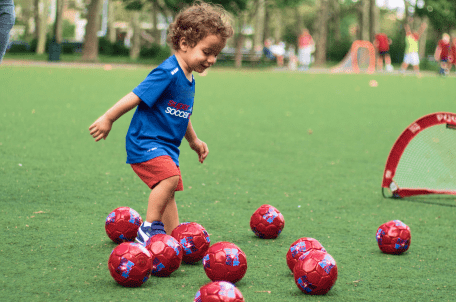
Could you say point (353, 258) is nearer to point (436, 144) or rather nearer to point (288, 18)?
point (436, 144)

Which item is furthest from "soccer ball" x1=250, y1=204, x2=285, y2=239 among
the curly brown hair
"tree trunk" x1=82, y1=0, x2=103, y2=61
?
"tree trunk" x1=82, y1=0, x2=103, y2=61

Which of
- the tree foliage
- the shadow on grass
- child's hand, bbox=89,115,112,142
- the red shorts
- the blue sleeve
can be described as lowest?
the shadow on grass

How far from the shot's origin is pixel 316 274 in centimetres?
310

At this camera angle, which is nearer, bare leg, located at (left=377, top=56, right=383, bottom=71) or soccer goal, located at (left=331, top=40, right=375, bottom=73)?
soccer goal, located at (left=331, top=40, right=375, bottom=73)

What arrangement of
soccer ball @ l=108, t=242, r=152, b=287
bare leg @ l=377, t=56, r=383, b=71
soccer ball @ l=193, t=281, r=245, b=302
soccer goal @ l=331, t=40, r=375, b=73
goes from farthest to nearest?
bare leg @ l=377, t=56, r=383, b=71
soccer goal @ l=331, t=40, r=375, b=73
soccer ball @ l=108, t=242, r=152, b=287
soccer ball @ l=193, t=281, r=245, b=302

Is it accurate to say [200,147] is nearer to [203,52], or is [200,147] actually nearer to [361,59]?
[203,52]

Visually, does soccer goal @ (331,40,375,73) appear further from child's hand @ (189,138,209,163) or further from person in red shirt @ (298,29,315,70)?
child's hand @ (189,138,209,163)

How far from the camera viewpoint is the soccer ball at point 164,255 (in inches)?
129

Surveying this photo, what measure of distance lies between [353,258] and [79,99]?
10.7 meters

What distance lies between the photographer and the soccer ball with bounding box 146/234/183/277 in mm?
3285

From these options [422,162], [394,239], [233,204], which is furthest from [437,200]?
[233,204]

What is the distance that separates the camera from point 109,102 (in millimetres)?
12992

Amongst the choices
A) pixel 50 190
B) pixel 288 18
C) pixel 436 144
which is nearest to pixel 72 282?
pixel 50 190

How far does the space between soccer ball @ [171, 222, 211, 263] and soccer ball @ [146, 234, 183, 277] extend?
16 cm
